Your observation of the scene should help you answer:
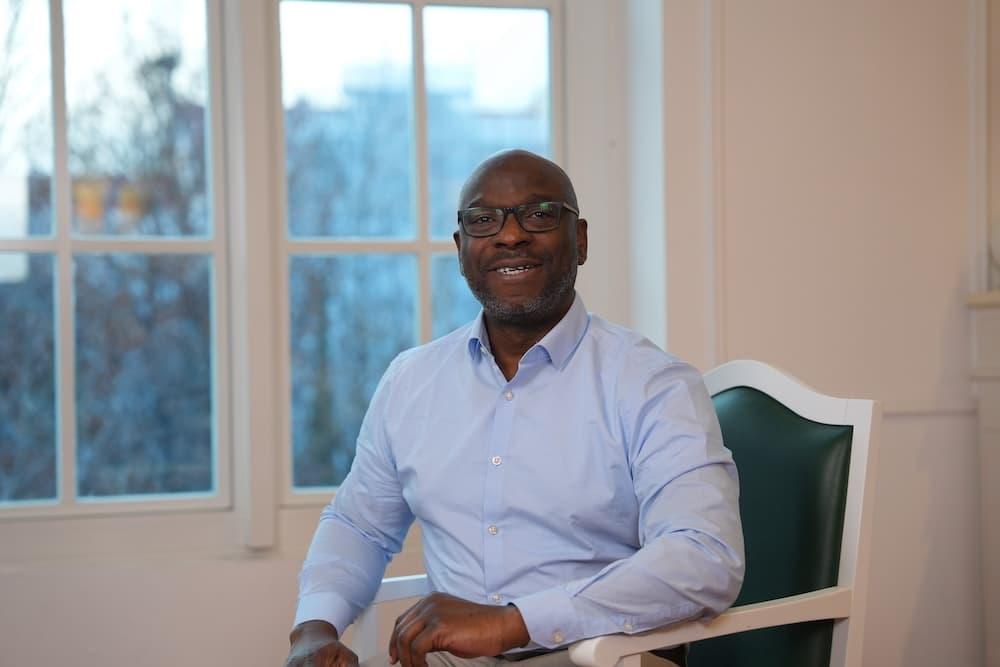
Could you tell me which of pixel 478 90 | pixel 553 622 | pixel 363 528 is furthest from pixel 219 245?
pixel 553 622

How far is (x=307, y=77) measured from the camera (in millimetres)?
2520

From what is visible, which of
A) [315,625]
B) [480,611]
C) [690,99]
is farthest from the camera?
[690,99]

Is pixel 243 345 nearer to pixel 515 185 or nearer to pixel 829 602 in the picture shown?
pixel 515 185

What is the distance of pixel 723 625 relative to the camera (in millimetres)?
1468

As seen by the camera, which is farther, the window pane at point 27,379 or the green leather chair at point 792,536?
the window pane at point 27,379

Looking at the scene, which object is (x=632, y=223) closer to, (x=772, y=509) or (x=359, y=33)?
(x=359, y=33)

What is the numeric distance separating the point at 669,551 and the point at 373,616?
603 mm

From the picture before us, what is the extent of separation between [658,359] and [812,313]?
2.86ft

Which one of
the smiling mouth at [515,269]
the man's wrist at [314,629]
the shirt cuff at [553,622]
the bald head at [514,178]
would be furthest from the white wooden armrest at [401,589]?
the bald head at [514,178]

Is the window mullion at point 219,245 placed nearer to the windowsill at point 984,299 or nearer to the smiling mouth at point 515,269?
the smiling mouth at point 515,269

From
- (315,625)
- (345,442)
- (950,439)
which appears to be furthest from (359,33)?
(950,439)

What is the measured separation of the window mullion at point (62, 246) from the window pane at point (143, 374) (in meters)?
0.03

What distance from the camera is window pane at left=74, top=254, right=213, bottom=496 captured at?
2.43 m

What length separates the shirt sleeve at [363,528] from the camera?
5.71 ft
